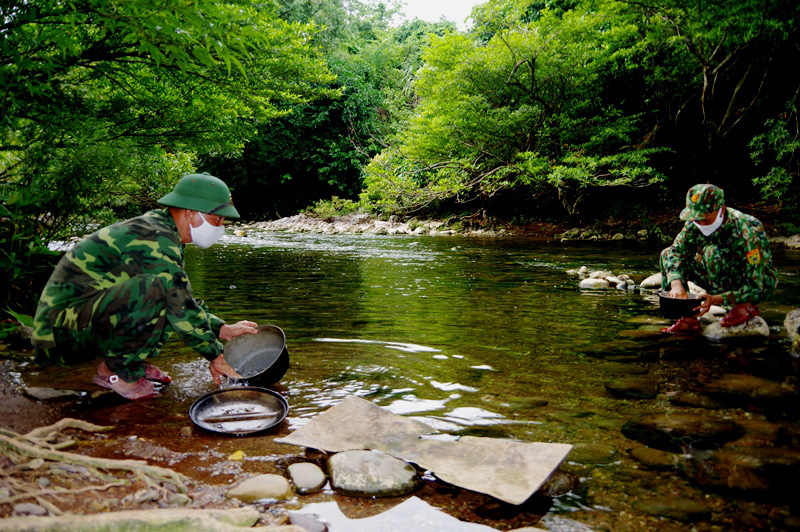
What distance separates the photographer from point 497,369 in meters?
3.73

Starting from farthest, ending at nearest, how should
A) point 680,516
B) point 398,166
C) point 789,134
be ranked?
point 398,166, point 789,134, point 680,516

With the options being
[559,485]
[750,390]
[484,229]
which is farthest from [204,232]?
[484,229]

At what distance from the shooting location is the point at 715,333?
14.6 ft

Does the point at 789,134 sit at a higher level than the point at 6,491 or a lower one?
higher

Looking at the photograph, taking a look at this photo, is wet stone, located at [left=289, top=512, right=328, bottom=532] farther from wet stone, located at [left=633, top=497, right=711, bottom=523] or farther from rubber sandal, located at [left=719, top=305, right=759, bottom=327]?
rubber sandal, located at [left=719, top=305, right=759, bottom=327]

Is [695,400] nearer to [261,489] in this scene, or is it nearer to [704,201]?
[704,201]

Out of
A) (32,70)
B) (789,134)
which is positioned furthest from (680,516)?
(789,134)

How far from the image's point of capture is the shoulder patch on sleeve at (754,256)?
13.5 feet

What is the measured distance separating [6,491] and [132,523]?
0.54m

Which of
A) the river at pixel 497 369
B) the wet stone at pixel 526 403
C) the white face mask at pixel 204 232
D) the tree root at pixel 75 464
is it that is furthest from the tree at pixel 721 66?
the tree root at pixel 75 464

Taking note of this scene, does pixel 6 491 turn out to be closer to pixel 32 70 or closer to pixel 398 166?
pixel 32 70

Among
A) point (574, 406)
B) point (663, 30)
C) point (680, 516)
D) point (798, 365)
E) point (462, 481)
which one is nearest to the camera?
point (680, 516)

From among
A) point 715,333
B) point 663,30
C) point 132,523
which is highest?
point 663,30

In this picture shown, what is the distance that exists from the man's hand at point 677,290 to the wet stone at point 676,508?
8.73 feet
